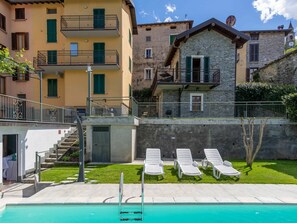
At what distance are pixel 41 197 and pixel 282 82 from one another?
2324 centimetres

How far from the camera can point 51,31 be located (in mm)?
21766

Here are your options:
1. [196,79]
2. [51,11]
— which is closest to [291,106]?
[196,79]

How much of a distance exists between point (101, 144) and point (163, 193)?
6.20 m

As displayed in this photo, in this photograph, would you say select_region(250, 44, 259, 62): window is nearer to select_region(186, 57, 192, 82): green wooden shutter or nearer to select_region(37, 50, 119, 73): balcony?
select_region(186, 57, 192, 82): green wooden shutter

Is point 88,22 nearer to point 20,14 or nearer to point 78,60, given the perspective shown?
point 78,60

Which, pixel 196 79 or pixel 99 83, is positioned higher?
pixel 196 79

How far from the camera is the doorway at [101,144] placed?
12828mm

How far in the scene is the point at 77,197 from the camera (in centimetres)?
728

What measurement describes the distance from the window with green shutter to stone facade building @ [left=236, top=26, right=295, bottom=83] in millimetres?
18646

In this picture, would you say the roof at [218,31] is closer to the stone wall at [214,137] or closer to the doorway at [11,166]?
the stone wall at [214,137]

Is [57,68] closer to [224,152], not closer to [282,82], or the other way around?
[224,152]

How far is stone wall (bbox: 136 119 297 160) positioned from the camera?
1426 centimetres

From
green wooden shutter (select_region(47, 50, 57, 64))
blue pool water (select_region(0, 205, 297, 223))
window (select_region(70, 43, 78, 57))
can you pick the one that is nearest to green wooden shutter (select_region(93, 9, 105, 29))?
window (select_region(70, 43, 78, 57))

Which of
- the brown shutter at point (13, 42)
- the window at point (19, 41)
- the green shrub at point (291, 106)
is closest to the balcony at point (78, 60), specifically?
the window at point (19, 41)
